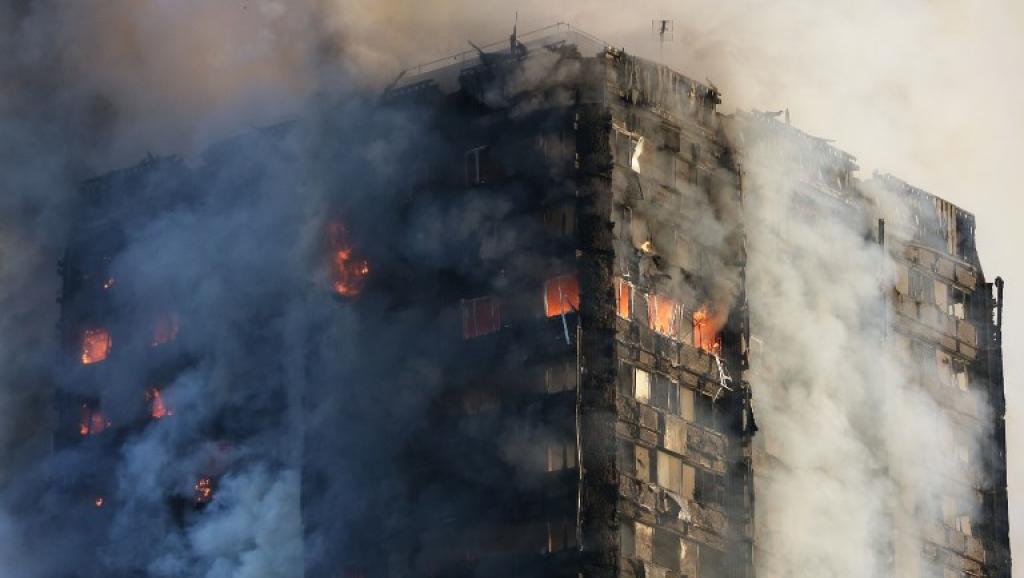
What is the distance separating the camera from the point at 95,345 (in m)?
156

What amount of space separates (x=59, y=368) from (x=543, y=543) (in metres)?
36.3

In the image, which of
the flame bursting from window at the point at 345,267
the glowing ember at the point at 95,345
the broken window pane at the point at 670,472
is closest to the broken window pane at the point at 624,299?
the broken window pane at the point at 670,472

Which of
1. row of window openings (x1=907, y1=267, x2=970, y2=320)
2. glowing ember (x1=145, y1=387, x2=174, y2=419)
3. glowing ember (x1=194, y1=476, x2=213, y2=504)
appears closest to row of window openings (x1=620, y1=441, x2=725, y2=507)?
row of window openings (x1=907, y1=267, x2=970, y2=320)

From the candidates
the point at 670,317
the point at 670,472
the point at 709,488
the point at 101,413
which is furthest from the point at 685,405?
the point at 101,413

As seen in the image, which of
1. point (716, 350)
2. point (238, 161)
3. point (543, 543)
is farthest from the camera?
point (238, 161)

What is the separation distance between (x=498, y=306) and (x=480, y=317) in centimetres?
114

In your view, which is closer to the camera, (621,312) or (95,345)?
(621,312)

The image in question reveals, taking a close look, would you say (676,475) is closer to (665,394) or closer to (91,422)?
(665,394)

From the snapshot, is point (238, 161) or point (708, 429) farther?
point (238, 161)

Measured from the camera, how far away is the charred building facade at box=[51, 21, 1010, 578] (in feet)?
434

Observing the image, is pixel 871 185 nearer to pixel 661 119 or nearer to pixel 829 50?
pixel 829 50

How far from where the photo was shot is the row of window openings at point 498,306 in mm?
133750

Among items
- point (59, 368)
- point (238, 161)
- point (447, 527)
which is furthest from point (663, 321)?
point (59, 368)

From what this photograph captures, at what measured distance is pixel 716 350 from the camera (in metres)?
140
